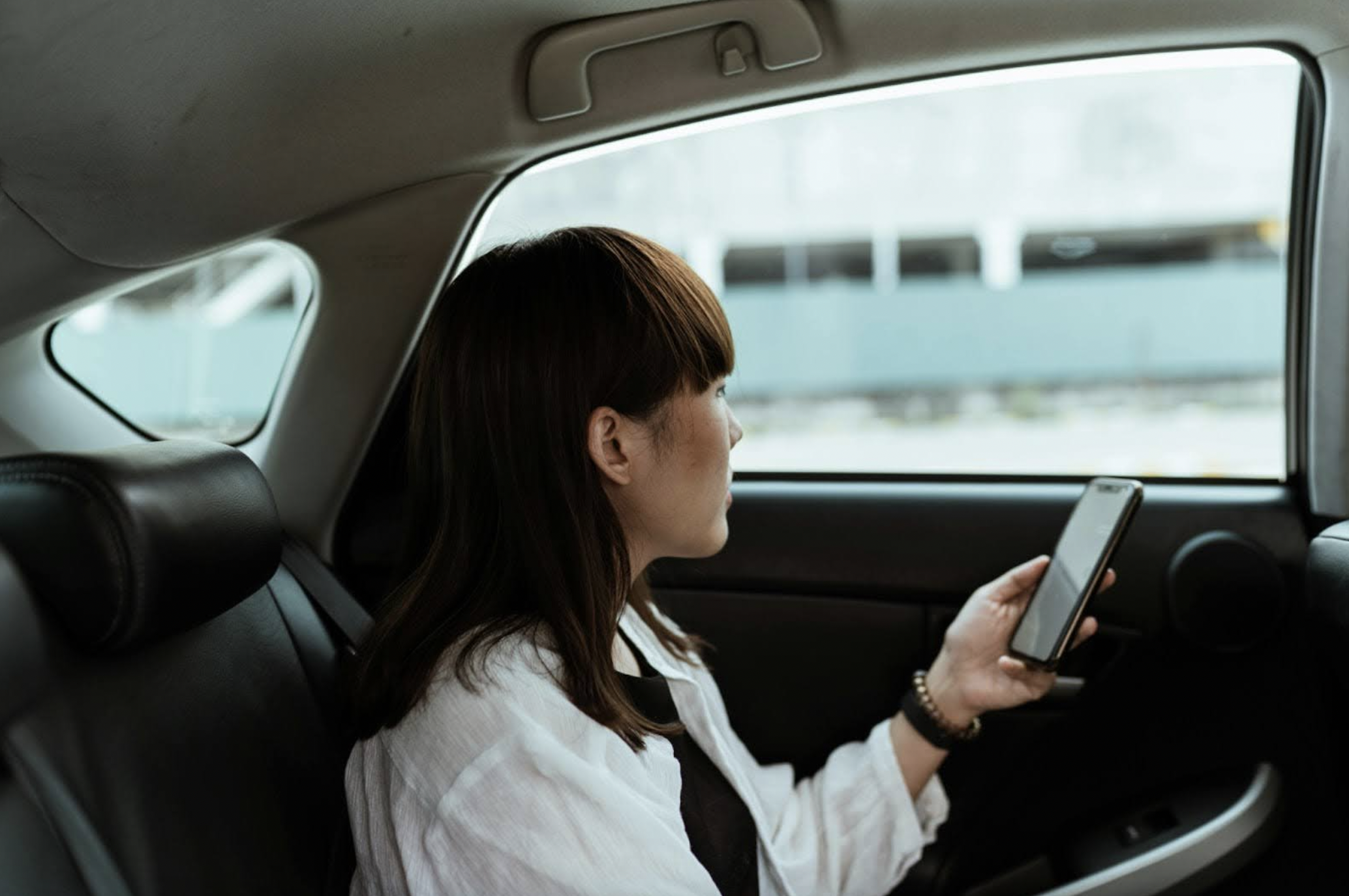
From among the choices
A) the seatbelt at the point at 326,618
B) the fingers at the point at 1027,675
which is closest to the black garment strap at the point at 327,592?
the seatbelt at the point at 326,618

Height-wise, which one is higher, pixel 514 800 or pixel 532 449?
pixel 532 449

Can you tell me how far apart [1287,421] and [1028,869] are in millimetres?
750

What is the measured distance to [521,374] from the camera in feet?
4.10

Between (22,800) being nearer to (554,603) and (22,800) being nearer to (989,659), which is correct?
(554,603)

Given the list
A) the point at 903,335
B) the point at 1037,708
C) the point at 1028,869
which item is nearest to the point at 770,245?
the point at 903,335

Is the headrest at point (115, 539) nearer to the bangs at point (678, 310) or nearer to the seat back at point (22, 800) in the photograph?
the seat back at point (22, 800)

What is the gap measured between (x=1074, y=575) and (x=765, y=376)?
1031 mm

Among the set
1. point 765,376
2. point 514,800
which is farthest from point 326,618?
point 765,376

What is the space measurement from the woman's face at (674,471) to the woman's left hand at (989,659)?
0.42 metres

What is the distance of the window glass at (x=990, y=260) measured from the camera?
1.99 meters

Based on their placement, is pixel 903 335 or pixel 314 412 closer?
pixel 314 412

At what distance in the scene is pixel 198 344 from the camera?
2.22 meters

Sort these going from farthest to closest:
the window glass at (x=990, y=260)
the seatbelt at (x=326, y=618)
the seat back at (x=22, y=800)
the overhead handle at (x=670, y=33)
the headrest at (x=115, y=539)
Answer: the window glass at (x=990, y=260) < the overhead handle at (x=670, y=33) < the seatbelt at (x=326, y=618) < the headrest at (x=115, y=539) < the seat back at (x=22, y=800)

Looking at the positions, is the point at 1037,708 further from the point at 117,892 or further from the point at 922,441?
the point at 117,892
